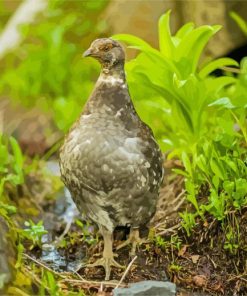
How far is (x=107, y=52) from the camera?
226cm

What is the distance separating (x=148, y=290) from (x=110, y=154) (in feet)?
1.33

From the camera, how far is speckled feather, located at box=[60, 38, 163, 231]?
2.21 metres

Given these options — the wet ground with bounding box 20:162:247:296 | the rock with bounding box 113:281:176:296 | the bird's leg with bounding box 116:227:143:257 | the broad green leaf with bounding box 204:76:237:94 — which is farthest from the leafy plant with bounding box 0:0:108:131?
the rock with bounding box 113:281:176:296

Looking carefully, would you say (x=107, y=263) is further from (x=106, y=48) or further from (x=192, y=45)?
(x=192, y=45)

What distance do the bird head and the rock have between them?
2.10 ft

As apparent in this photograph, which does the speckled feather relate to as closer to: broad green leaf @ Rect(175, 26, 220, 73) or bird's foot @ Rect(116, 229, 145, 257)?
bird's foot @ Rect(116, 229, 145, 257)

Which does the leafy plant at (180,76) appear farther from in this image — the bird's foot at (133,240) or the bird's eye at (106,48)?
the bird's foot at (133,240)

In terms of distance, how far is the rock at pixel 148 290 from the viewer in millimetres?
2053

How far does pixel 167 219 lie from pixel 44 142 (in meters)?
1.20

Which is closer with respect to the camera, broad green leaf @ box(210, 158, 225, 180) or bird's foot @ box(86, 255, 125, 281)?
bird's foot @ box(86, 255, 125, 281)

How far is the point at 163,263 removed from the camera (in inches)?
95.0

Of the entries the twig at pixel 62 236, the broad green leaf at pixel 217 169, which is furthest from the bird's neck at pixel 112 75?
the twig at pixel 62 236

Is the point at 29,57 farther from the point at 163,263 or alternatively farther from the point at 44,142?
the point at 163,263

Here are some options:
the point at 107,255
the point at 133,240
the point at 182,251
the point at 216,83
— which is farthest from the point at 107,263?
the point at 216,83
